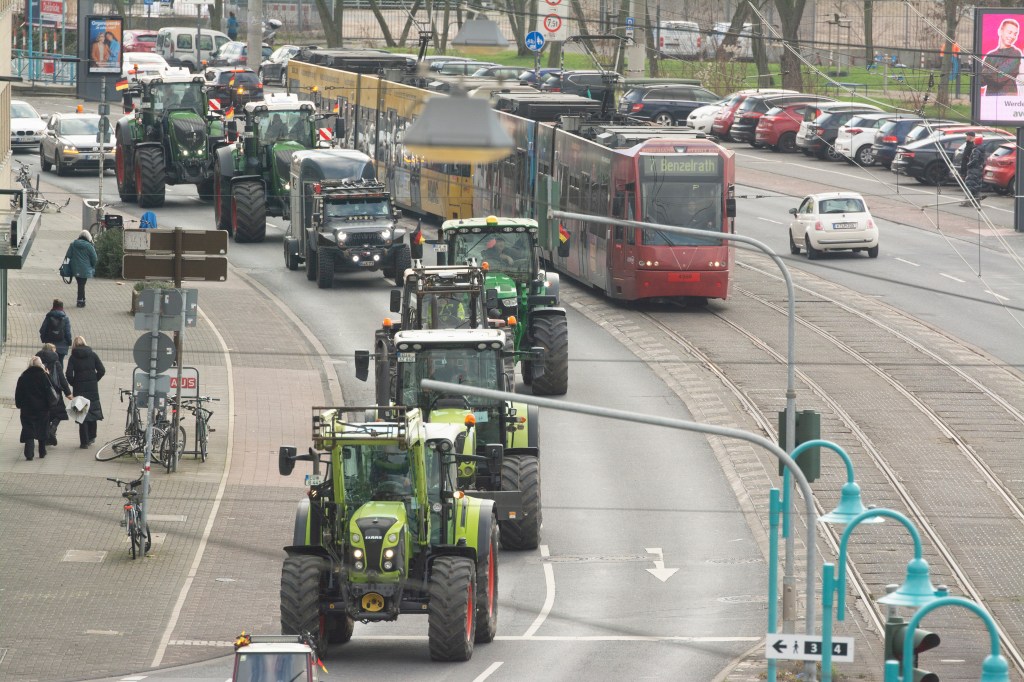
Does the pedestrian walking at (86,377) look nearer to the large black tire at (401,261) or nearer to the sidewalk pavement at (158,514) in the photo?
the sidewalk pavement at (158,514)

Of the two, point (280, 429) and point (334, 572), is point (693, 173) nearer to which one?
point (280, 429)

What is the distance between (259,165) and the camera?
4647cm

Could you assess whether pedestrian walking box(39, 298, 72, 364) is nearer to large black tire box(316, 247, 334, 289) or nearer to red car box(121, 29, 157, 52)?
large black tire box(316, 247, 334, 289)

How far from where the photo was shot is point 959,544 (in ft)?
85.7

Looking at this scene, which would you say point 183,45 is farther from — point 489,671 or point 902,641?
point 902,641

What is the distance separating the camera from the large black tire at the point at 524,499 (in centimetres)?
2417

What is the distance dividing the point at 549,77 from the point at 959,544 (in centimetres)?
4776

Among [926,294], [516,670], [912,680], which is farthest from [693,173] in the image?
[912,680]

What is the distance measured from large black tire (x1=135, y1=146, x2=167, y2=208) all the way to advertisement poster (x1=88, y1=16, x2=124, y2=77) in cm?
1117

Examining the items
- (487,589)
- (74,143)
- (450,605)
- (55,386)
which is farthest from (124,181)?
(450,605)

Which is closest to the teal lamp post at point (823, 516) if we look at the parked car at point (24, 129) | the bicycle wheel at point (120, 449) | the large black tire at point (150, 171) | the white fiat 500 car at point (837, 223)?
the bicycle wheel at point (120, 449)

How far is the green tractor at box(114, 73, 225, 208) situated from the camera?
49719 millimetres

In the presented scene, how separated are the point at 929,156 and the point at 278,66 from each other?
131 feet

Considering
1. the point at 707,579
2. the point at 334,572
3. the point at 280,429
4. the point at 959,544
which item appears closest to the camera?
the point at 334,572
